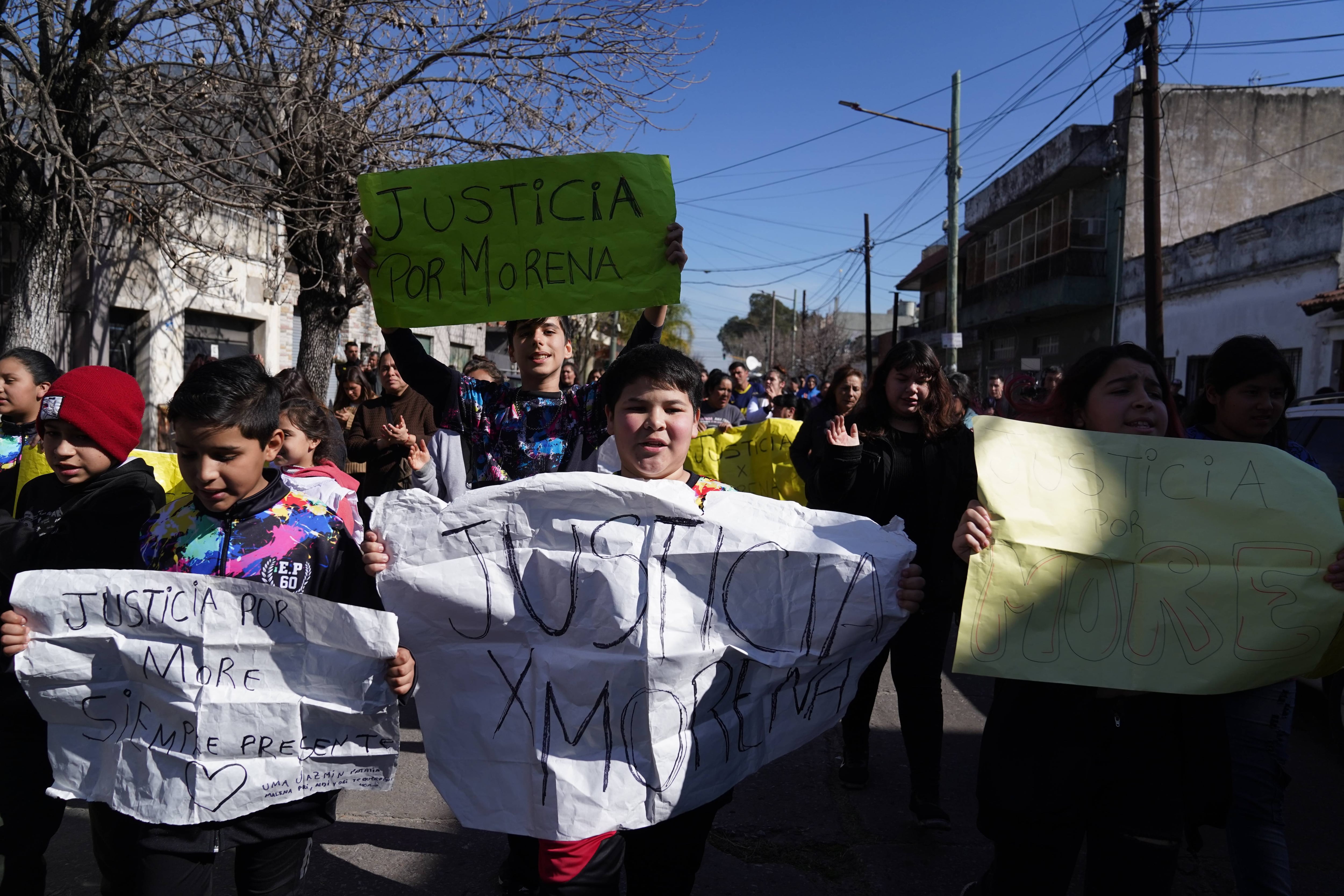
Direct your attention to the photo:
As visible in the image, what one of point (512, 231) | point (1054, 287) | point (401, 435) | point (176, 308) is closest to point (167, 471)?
point (401, 435)

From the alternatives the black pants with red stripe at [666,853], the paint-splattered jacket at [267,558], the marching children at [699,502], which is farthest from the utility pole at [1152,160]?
the paint-splattered jacket at [267,558]

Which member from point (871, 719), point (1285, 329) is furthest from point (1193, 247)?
point (871, 719)

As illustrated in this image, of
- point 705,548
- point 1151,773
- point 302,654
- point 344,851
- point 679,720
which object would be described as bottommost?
point 344,851

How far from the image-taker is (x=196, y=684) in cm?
211

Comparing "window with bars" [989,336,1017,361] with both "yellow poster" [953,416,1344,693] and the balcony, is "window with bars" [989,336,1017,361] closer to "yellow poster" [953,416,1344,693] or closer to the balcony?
the balcony

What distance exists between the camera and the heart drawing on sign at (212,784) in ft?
6.81

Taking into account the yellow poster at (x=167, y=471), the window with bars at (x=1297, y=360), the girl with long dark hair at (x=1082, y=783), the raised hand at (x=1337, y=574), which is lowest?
the girl with long dark hair at (x=1082, y=783)

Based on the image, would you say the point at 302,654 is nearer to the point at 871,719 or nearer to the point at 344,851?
the point at 344,851

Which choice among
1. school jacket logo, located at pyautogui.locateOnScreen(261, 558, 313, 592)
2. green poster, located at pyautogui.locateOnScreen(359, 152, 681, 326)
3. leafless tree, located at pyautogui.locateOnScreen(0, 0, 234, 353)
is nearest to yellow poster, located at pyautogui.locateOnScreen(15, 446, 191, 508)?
green poster, located at pyautogui.locateOnScreen(359, 152, 681, 326)

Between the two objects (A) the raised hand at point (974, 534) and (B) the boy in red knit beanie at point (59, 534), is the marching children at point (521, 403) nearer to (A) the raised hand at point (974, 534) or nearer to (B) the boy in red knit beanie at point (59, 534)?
(B) the boy in red knit beanie at point (59, 534)

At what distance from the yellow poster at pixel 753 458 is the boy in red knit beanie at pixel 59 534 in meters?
4.20

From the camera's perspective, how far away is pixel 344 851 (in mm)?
3354

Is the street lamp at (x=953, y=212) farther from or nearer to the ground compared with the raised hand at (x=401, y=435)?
farther from the ground

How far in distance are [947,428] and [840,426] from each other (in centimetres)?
65
